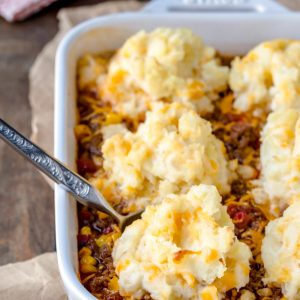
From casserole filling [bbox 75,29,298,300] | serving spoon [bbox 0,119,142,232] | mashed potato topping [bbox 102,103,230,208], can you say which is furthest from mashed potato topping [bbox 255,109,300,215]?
serving spoon [bbox 0,119,142,232]

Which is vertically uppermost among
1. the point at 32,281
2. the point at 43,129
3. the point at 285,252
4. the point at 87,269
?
the point at 285,252

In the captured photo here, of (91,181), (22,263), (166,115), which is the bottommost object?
(22,263)

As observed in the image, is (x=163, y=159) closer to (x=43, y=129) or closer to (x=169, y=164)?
(x=169, y=164)

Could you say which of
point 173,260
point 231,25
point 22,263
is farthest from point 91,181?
point 231,25

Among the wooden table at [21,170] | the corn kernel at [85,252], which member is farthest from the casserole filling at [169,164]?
the wooden table at [21,170]

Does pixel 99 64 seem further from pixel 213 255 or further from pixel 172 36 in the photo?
pixel 213 255

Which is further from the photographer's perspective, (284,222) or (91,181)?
(91,181)

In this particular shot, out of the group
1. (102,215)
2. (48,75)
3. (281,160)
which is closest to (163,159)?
(102,215)
